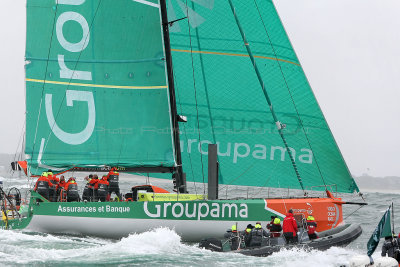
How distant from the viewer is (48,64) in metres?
18.8

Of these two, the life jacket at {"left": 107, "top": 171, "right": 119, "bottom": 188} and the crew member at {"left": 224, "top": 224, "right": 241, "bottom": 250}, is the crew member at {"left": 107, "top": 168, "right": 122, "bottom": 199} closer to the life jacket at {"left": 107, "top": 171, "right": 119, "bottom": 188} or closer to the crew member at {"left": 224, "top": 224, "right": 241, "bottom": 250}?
the life jacket at {"left": 107, "top": 171, "right": 119, "bottom": 188}

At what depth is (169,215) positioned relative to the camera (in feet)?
53.1

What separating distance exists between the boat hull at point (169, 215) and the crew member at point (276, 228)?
64cm

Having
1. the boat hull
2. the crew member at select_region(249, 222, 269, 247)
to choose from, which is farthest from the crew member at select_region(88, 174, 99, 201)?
the crew member at select_region(249, 222, 269, 247)

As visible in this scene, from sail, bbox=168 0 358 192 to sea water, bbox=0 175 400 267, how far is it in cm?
284

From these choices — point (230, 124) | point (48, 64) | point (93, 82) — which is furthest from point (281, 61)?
point (48, 64)

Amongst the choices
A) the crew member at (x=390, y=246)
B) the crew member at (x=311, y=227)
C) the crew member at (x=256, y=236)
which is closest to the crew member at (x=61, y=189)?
the crew member at (x=256, y=236)

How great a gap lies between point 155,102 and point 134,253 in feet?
16.4

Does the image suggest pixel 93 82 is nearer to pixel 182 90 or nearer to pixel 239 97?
pixel 182 90

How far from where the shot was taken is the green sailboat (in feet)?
60.0

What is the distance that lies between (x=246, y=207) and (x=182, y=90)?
5158 millimetres

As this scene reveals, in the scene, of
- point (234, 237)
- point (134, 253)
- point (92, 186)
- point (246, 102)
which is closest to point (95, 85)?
point (92, 186)

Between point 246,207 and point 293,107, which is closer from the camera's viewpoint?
point 246,207

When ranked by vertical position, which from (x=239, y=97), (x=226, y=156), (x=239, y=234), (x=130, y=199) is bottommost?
(x=239, y=234)
